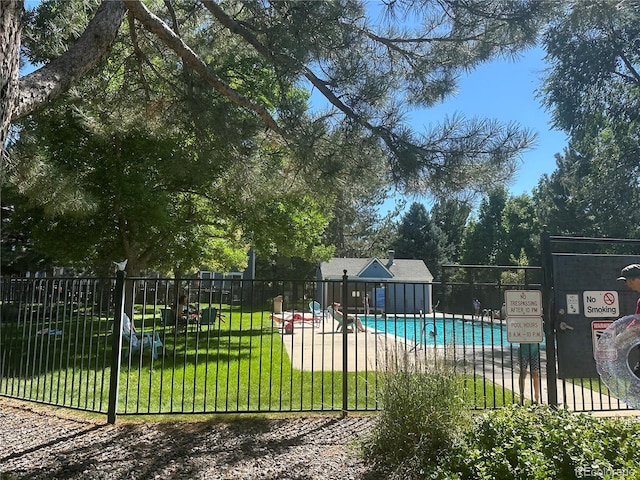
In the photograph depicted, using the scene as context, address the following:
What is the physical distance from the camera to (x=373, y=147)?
5.21 metres

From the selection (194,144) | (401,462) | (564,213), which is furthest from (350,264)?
(401,462)

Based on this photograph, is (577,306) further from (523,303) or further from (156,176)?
(156,176)

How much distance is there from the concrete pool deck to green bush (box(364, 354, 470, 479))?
30cm

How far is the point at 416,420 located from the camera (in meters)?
4.05

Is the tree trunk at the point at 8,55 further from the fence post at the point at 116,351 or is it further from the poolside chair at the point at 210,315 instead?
the poolside chair at the point at 210,315

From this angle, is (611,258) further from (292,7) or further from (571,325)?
(292,7)

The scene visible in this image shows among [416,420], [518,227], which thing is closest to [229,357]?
[416,420]

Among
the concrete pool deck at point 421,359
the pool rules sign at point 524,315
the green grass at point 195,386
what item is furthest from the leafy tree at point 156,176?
the pool rules sign at point 524,315

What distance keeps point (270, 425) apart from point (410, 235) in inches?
1699

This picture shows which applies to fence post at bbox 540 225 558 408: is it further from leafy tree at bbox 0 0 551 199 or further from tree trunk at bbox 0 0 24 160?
tree trunk at bbox 0 0 24 160

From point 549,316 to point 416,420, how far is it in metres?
2.60

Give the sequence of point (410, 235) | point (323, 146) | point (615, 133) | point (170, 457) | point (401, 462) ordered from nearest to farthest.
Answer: point (401, 462) < point (170, 457) < point (323, 146) < point (615, 133) < point (410, 235)

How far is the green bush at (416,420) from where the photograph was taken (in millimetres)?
3908

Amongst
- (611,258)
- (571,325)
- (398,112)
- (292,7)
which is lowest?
(571,325)
